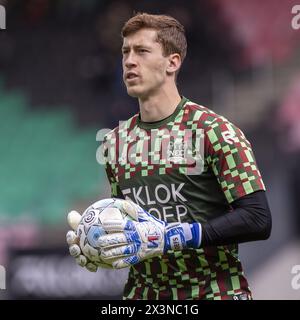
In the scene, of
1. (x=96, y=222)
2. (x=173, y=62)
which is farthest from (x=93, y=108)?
(x=96, y=222)

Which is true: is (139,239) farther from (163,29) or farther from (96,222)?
(163,29)

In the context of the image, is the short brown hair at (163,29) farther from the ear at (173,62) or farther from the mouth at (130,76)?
the mouth at (130,76)

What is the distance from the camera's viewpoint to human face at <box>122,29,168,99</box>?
3.28 meters

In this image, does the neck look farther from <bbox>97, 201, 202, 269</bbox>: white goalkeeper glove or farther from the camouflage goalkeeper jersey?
<bbox>97, 201, 202, 269</bbox>: white goalkeeper glove

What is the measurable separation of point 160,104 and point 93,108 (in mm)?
2939

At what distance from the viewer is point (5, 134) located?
21.2 feet

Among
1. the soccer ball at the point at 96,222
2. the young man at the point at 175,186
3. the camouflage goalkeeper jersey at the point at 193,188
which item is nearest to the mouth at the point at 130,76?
the young man at the point at 175,186

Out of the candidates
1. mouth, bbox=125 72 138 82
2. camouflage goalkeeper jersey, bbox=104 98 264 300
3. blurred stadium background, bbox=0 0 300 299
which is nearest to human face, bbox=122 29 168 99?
mouth, bbox=125 72 138 82

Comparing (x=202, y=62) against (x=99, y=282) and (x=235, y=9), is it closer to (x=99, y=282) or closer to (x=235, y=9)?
(x=235, y=9)

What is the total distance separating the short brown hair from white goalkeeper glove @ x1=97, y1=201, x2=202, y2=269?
0.85 metres

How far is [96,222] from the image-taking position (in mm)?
3000

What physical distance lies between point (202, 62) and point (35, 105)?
5.05 ft

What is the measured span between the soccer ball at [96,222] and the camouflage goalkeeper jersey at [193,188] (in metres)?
0.25

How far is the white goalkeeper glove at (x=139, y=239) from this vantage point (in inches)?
115
